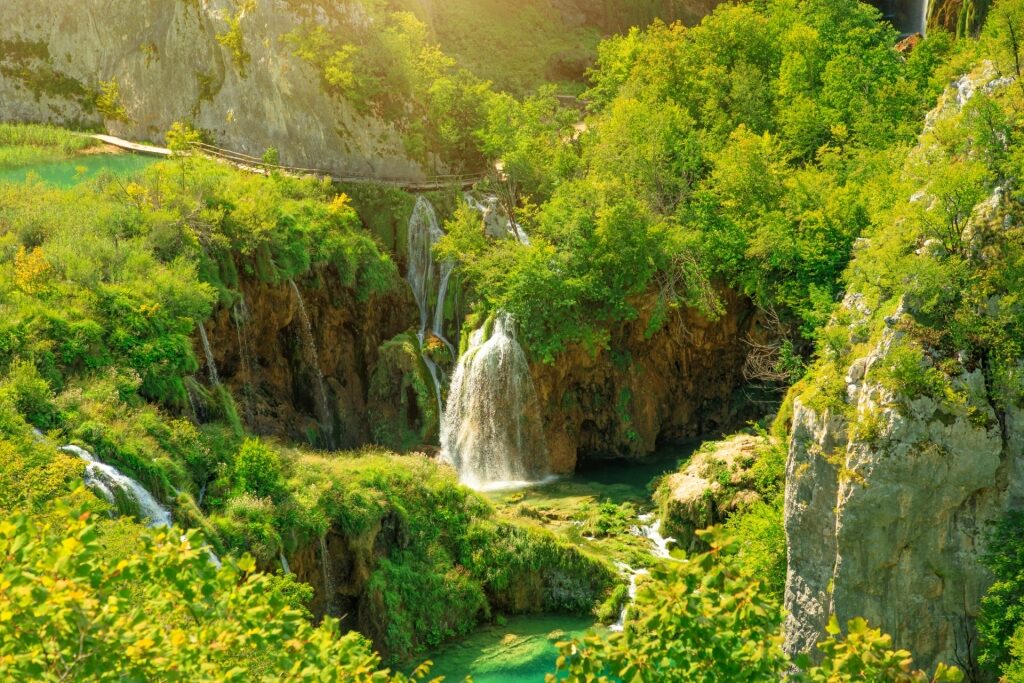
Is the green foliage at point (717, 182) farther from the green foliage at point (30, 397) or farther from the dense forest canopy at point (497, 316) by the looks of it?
the green foliage at point (30, 397)

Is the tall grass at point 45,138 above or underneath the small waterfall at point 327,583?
above

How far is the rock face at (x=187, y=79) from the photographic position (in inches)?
1543

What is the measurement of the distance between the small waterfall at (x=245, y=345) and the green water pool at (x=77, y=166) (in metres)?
7.30

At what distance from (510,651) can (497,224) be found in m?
18.3

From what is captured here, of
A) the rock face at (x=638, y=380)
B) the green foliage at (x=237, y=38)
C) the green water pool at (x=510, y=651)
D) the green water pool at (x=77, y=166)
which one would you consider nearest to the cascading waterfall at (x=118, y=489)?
the green water pool at (x=510, y=651)

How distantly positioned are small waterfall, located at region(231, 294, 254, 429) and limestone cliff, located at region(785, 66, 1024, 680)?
16.5 metres

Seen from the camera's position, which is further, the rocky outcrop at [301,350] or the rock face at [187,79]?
the rock face at [187,79]

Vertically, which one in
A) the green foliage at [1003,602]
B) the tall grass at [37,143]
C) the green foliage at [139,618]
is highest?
the tall grass at [37,143]

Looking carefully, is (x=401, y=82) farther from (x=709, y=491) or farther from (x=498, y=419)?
(x=709, y=491)

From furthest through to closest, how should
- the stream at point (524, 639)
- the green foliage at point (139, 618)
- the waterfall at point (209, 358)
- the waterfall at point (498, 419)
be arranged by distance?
the waterfall at point (498, 419) → the waterfall at point (209, 358) → the stream at point (524, 639) → the green foliage at point (139, 618)

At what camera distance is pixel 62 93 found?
4297 centimetres

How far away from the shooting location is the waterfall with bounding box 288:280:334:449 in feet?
105

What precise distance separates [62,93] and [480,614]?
31.2m

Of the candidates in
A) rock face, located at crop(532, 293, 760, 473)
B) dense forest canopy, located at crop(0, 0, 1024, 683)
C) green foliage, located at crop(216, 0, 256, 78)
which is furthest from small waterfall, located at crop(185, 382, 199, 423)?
green foliage, located at crop(216, 0, 256, 78)
